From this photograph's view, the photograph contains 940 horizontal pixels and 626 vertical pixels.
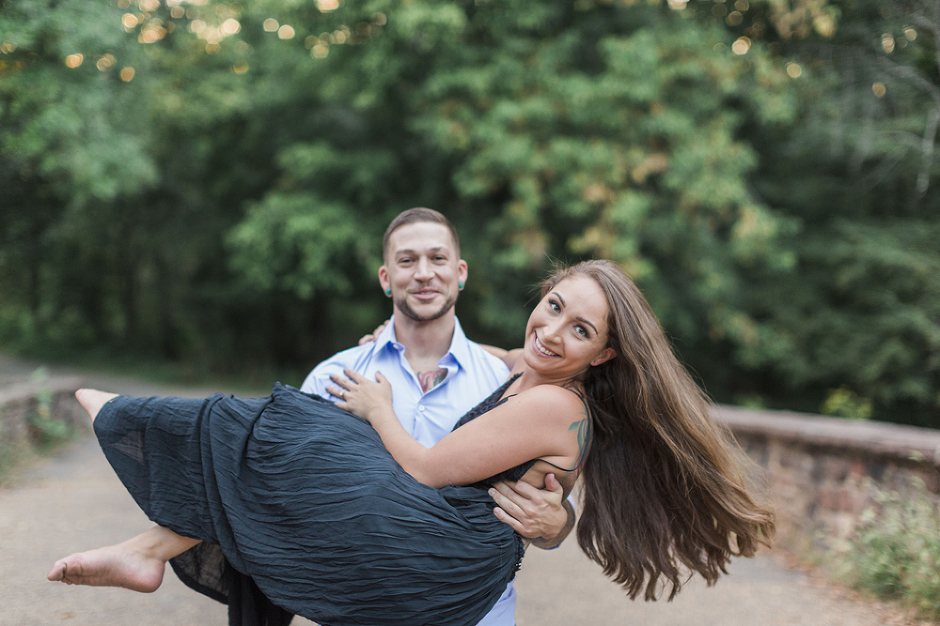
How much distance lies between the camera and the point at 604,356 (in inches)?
101

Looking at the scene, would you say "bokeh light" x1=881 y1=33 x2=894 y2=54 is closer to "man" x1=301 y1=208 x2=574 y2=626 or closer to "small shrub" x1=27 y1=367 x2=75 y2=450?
"man" x1=301 y1=208 x2=574 y2=626

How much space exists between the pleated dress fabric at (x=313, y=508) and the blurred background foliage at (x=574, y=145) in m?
5.76

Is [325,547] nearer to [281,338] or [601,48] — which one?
[601,48]

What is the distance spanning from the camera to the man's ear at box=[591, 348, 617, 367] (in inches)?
101

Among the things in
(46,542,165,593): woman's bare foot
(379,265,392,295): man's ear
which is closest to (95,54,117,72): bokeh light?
(379,265,392,295): man's ear

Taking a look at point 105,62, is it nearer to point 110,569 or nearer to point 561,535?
point 110,569

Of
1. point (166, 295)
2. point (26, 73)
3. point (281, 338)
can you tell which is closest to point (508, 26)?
point (26, 73)

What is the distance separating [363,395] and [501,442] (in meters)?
0.56

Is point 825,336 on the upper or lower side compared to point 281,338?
upper

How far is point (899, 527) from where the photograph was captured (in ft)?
14.2

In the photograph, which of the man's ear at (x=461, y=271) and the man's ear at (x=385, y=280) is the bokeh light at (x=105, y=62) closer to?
the man's ear at (x=385, y=280)

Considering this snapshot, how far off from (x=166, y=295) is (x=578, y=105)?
16.1 meters

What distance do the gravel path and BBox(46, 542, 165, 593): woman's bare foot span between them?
1.71 metres

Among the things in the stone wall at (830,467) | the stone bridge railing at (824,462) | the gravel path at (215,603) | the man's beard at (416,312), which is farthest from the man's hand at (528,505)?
the stone wall at (830,467)
